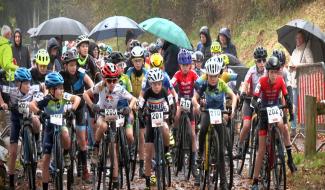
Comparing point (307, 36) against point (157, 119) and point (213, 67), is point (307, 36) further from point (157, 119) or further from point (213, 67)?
point (157, 119)

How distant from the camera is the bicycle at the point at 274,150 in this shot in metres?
9.76

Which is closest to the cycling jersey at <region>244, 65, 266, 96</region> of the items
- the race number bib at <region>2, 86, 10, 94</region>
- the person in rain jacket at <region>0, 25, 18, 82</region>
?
the race number bib at <region>2, 86, 10, 94</region>

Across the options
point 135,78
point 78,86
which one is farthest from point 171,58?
point 78,86

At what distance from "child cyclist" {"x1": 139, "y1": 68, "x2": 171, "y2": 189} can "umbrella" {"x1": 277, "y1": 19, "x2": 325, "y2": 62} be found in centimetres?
549

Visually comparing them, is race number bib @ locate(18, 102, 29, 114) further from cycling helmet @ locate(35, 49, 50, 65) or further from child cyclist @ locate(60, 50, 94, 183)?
cycling helmet @ locate(35, 49, 50, 65)

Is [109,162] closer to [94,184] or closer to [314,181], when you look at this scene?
[94,184]

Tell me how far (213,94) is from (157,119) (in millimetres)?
988

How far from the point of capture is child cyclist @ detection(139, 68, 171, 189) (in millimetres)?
10273

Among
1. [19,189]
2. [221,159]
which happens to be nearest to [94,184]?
[19,189]

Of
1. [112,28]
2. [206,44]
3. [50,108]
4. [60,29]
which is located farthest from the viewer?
[60,29]

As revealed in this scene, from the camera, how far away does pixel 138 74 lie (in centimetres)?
1212

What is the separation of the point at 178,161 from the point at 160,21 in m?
4.42

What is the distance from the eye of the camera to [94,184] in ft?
34.3

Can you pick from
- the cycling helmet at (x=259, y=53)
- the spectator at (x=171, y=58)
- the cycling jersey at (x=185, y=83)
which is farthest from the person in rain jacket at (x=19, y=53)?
the cycling helmet at (x=259, y=53)
